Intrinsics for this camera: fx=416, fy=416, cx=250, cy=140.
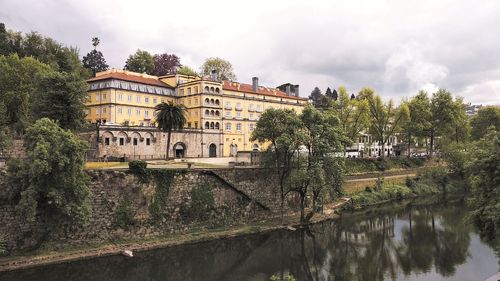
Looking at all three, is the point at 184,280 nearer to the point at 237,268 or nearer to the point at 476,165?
the point at 237,268

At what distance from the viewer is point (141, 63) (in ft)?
276

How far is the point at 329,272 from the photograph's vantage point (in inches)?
1096

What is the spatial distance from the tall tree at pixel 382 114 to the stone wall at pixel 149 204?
29.3 metres

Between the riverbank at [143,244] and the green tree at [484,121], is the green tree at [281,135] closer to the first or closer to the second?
the riverbank at [143,244]

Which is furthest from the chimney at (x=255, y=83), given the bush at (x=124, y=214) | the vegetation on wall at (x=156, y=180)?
the bush at (x=124, y=214)

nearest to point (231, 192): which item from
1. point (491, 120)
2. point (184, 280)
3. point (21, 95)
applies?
point (184, 280)

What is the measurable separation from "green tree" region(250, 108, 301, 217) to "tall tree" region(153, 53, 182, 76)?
177 ft

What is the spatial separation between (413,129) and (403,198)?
53.7ft

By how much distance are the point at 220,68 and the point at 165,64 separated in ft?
39.3

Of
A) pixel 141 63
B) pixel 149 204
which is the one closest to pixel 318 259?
pixel 149 204

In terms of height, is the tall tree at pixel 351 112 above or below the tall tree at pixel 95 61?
below

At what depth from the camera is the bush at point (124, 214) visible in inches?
1246

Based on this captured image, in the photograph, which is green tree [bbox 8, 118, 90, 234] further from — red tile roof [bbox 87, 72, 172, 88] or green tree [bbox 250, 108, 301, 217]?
red tile roof [bbox 87, 72, 172, 88]

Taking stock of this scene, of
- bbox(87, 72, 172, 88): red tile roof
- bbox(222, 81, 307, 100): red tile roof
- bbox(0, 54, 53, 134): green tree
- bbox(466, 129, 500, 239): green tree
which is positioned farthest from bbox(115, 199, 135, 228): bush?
bbox(222, 81, 307, 100): red tile roof
